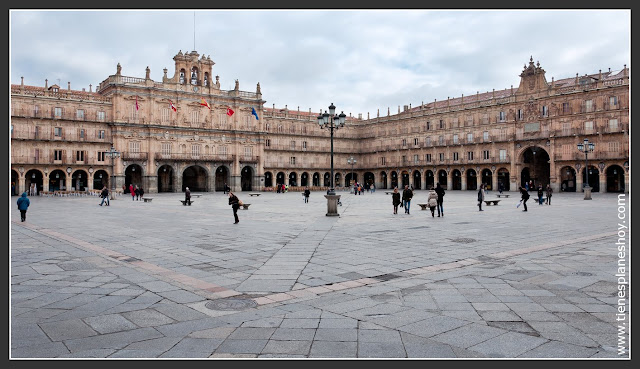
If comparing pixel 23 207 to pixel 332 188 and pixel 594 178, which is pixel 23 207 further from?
pixel 594 178

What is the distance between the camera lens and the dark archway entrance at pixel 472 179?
5831 cm

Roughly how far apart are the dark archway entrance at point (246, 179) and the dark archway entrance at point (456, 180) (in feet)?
88.6

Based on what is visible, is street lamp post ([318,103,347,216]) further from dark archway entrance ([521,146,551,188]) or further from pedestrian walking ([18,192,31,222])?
dark archway entrance ([521,146,551,188])

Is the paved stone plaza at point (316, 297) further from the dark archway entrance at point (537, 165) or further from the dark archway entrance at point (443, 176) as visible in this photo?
the dark archway entrance at point (443, 176)

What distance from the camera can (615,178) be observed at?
46594 mm

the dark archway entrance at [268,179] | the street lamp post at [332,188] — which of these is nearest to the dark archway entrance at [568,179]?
the dark archway entrance at [268,179]

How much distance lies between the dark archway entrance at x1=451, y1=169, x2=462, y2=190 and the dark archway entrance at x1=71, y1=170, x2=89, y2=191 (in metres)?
44.5

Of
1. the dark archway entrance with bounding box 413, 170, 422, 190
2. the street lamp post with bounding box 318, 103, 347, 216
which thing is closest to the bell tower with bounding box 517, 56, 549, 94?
the dark archway entrance with bounding box 413, 170, 422, 190

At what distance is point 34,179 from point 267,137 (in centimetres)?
2839

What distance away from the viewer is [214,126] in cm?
5603

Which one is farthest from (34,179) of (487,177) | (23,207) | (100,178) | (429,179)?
(487,177)

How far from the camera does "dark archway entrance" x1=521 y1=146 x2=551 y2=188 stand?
52562mm

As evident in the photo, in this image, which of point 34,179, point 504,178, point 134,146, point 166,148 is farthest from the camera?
point 504,178

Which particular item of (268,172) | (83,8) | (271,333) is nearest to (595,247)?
(271,333)
